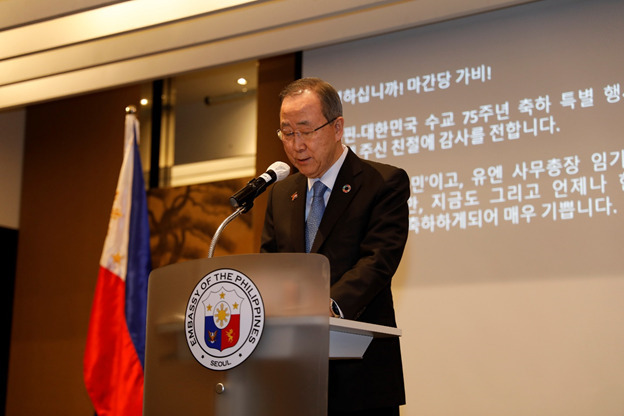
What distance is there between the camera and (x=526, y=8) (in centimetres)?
491

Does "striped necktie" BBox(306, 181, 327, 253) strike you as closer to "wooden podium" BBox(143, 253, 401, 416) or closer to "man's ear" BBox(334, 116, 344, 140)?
"man's ear" BBox(334, 116, 344, 140)

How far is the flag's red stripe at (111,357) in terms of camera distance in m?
5.07

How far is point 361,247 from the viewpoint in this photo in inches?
90.5

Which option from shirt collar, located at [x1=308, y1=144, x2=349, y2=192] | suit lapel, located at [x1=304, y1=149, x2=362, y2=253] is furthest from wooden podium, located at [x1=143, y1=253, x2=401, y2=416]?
shirt collar, located at [x1=308, y1=144, x2=349, y2=192]

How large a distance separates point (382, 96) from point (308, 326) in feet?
12.1

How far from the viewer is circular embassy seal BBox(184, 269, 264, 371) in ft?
6.03

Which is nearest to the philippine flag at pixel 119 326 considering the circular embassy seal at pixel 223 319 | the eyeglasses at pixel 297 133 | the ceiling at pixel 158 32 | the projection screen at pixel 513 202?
the ceiling at pixel 158 32

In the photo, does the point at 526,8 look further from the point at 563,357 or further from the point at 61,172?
the point at 61,172

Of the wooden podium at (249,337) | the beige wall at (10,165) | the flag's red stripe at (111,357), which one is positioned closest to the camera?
the wooden podium at (249,337)

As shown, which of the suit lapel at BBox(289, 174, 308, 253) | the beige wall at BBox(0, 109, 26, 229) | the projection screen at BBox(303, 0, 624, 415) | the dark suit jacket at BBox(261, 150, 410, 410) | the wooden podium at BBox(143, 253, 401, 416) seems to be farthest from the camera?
the beige wall at BBox(0, 109, 26, 229)

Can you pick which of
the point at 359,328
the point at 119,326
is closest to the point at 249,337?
the point at 359,328

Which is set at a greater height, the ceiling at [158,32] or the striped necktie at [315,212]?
the ceiling at [158,32]

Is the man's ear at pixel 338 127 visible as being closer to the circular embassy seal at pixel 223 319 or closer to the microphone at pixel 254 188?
the microphone at pixel 254 188

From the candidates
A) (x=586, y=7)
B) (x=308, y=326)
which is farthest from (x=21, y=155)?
(x=308, y=326)
